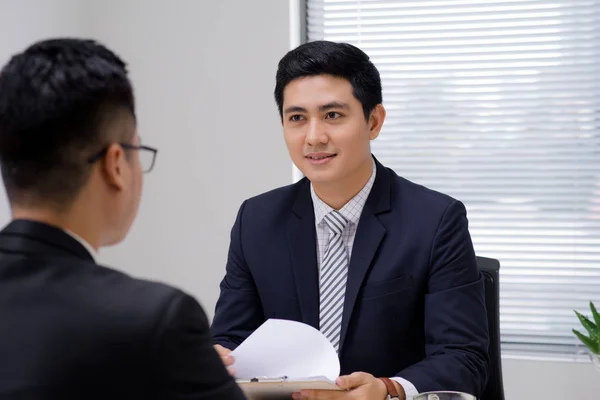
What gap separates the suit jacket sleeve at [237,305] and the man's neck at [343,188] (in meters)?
0.27

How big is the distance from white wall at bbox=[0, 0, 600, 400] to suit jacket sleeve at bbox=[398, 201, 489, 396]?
65.5 inches

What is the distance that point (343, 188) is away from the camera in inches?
84.4

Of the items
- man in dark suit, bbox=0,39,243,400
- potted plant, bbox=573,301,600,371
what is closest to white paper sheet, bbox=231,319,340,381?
man in dark suit, bbox=0,39,243,400

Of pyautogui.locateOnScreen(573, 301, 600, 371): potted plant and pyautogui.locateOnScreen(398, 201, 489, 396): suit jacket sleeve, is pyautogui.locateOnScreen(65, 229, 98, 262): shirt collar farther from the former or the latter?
pyautogui.locateOnScreen(573, 301, 600, 371): potted plant

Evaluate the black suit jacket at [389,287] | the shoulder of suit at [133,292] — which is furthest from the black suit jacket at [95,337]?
the black suit jacket at [389,287]

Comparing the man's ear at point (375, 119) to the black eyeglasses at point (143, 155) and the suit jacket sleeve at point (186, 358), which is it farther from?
the suit jacket sleeve at point (186, 358)

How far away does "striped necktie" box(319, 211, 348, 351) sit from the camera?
2.07m

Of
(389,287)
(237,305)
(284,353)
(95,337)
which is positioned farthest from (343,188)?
(95,337)

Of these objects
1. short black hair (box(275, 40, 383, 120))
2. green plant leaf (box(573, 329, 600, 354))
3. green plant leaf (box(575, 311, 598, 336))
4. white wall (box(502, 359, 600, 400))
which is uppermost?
short black hair (box(275, 40, 383, 120))

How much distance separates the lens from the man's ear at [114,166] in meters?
1.09

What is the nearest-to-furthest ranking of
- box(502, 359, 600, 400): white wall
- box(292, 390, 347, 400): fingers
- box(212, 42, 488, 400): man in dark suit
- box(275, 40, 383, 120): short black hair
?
box(292, 390, 347, 400): fingers < box(212, 42, 488, 400): man in dark suit < box(275, 40, 383, 120): short black hair < box(502, 359, 600, 400): white wall

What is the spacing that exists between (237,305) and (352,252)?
36 centimetres

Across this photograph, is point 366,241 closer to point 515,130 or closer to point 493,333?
point 493,333

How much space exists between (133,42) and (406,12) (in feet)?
4.24
